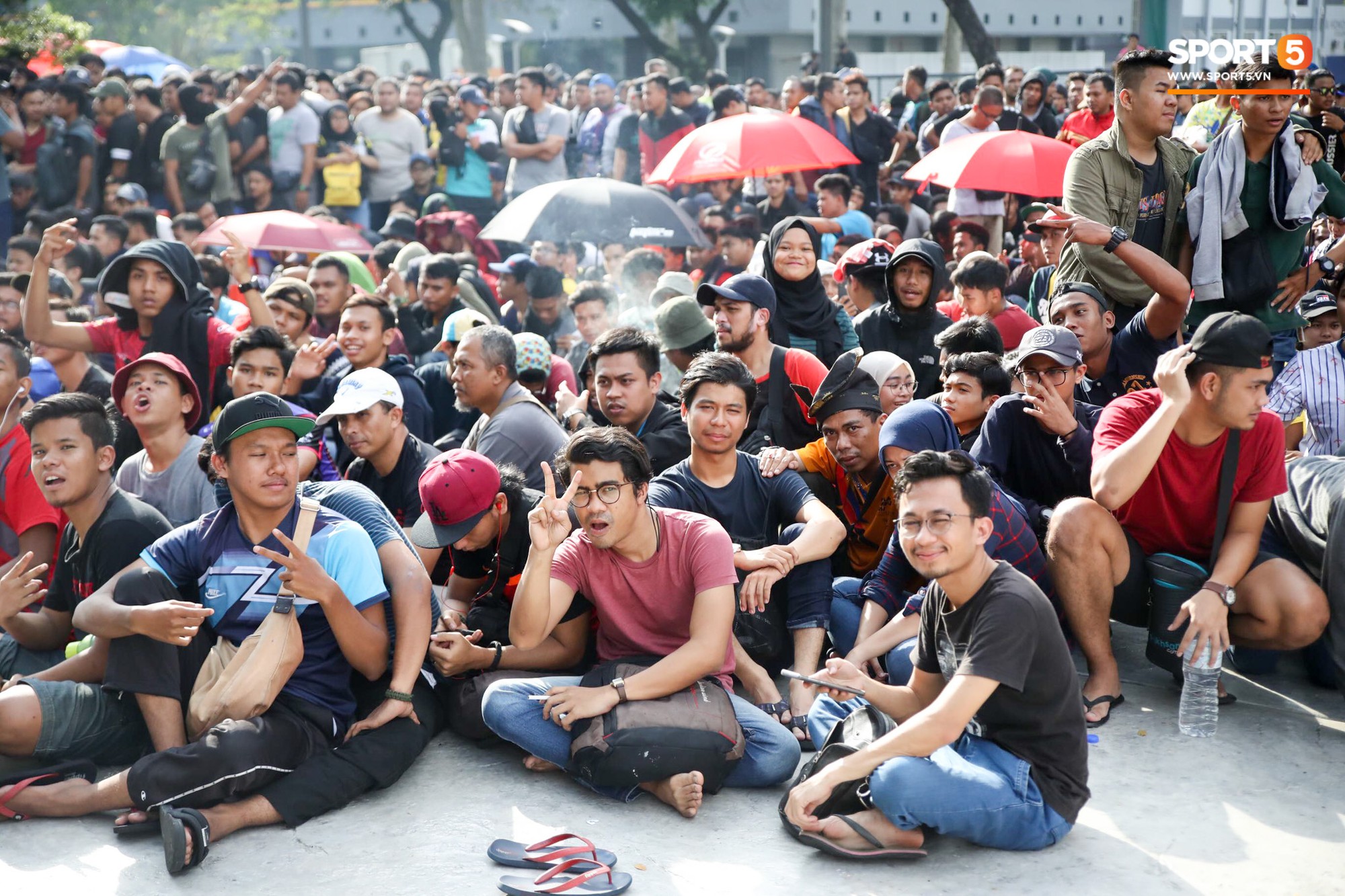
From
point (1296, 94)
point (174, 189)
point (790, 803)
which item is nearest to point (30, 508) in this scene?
point (790, 803)

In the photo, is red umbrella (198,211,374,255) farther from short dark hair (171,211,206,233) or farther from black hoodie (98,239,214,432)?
black hoodie (98,239,214,432)

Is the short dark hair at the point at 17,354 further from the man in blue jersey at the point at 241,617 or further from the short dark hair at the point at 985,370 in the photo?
the short dark hair at the point at 985,370

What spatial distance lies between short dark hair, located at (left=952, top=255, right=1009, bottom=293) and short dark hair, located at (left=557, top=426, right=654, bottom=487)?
3.01 meters

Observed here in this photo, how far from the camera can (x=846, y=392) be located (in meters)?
5.07

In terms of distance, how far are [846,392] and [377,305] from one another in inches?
106

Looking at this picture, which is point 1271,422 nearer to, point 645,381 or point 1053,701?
point 1053,701

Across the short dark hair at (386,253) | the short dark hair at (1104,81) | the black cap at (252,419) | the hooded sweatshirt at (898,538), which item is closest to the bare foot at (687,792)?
the hooded sweatshirt at (898,538)

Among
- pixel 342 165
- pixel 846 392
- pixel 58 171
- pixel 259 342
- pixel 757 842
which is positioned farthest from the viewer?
pixel 342 165

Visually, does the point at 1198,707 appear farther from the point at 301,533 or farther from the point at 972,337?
the point at 301,533

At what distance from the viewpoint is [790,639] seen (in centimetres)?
489

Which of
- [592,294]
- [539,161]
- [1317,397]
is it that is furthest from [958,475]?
[539,161]

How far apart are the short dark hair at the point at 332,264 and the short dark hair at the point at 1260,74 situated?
17.1ft

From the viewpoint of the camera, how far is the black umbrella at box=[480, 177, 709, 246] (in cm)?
858

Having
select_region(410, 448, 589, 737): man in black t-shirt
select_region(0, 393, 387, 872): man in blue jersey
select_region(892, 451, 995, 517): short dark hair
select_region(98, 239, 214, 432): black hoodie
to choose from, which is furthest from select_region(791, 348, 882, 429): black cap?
select_region(98, 239, 214, 432): black hoodie
